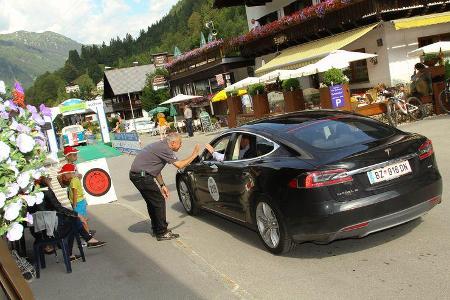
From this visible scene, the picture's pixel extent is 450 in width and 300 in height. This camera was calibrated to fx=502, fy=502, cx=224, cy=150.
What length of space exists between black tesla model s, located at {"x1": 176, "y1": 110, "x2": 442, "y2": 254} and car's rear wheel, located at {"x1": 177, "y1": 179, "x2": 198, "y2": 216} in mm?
1868

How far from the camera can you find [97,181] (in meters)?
10.9

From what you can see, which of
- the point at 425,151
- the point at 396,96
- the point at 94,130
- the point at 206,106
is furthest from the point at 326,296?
the point at 94,130

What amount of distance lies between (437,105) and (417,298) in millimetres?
13242

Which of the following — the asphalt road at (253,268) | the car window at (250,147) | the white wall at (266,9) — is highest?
the white wall at (266,9)

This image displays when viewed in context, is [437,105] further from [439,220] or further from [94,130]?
[94,130]

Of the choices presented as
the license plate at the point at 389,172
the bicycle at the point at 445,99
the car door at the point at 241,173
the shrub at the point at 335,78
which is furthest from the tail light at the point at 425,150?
the shrub at the point at 335,78

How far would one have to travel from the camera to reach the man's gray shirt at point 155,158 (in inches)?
280

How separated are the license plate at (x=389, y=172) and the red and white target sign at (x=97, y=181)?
682 cm

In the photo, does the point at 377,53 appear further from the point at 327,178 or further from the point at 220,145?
the point at 327,178

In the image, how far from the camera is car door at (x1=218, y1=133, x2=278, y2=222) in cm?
595

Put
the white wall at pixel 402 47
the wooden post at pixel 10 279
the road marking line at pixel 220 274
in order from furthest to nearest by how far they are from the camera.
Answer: the white wall at pixel 402 47 → the road marking line at pixel 220 274 → the wooden post at pixel 10 279

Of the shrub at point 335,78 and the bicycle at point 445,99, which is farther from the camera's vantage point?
the shrub at point 335,78

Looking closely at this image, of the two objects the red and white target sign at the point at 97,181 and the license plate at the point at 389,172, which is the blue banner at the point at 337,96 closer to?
the red and white target sign at the point at 97,181

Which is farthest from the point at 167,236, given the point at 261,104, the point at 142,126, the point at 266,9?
the point at 142,126
